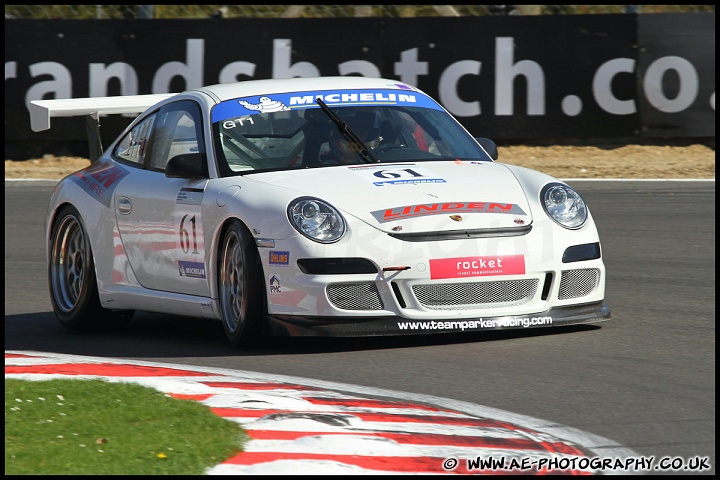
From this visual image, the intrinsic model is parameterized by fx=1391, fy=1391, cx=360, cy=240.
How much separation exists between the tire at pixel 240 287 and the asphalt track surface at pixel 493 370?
103mm

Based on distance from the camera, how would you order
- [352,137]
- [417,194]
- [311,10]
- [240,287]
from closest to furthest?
[417,194] → [240,287] → [352,137] → [311,10]

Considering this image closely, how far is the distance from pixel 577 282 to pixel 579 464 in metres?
2.64

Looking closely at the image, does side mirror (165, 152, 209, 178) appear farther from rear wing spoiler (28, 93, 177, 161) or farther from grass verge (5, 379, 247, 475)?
grass verge (5, 379, 247, 475)

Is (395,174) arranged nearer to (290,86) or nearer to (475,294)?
(475,294)

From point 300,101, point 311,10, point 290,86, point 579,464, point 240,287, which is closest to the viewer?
point 579,464

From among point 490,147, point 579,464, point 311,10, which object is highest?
point 311,10

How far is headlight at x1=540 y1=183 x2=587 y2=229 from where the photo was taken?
6879 millimetres

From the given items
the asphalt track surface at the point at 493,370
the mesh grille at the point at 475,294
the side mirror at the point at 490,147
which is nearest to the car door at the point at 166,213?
the asphalt track surface at the point at 493,370

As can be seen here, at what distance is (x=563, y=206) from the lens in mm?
6949

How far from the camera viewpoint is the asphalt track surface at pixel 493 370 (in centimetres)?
461

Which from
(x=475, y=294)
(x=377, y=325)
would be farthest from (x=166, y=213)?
(x=475, y=294)

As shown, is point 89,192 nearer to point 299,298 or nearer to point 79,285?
point 79,285

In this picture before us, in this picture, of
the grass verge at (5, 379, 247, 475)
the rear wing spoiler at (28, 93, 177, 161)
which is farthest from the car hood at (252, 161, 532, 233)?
the rear wing spoiler at (28, 93, 177, 161)

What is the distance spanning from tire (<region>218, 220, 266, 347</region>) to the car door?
0.62 ft
